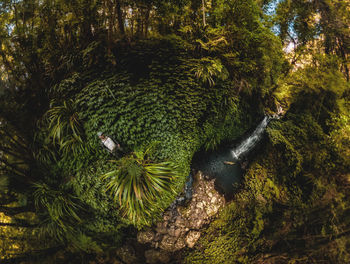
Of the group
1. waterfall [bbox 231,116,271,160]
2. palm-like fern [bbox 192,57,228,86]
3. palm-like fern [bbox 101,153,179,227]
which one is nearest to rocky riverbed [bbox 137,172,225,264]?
palm-like fern [bbox 101,153,179,227]

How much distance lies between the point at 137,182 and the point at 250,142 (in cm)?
263

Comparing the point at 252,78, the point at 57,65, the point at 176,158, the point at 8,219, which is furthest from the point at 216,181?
the point at 8,219

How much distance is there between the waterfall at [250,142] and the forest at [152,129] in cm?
39

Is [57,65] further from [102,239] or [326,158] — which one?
[326,158]

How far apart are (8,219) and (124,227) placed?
110 inches

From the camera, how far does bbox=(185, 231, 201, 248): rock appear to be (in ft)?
9.32

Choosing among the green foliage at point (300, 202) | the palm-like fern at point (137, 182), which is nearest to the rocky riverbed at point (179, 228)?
the green foliage at point (300, 202)

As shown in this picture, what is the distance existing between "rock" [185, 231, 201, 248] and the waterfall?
5.49ft

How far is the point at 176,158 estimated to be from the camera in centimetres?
280

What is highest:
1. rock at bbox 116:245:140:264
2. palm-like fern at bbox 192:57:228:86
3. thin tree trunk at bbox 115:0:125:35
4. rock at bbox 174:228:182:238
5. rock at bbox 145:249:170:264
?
thin tree trunk at bbox 115:0:125:35

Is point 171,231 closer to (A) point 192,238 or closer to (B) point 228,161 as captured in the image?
(A) point 192,238

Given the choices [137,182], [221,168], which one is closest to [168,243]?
[137,182]

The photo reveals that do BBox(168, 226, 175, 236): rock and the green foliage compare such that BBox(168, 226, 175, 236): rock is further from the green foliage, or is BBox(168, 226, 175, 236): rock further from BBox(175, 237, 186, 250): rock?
the green foliage

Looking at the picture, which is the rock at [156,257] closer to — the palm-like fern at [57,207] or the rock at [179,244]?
the rock at [179,244]
